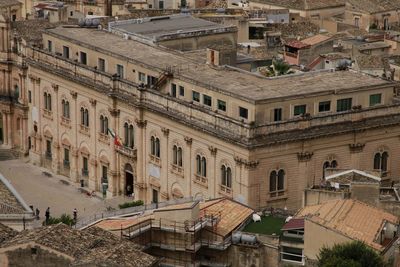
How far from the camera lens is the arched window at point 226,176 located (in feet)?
365

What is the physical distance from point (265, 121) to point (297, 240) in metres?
19.1

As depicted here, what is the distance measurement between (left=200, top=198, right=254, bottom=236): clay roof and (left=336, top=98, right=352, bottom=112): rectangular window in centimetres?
1624

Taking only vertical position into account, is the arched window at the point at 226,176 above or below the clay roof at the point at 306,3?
below

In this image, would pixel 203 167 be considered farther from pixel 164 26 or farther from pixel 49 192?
pixel 164 26

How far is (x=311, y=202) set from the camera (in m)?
100

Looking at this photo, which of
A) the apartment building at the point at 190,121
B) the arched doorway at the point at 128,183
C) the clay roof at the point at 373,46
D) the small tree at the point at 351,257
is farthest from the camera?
the clay roof at the point at 373,46

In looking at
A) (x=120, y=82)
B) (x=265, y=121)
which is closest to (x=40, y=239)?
(x=265, y=121)

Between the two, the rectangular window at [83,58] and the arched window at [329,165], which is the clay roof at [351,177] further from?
the rectangular window at [83,58]

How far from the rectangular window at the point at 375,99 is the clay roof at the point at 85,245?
33970 mm

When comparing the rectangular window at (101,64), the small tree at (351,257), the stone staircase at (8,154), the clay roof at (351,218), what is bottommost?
the stone staircase at (8,154)

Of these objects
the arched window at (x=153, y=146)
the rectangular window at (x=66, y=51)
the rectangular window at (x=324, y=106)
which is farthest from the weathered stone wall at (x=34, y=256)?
the rectangular window at (x=66, y=51)

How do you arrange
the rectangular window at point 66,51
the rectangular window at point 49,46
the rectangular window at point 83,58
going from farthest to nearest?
the rectangular window at point 49,46, the rectangular window at point 66,51, the rectangular window at point 83,58

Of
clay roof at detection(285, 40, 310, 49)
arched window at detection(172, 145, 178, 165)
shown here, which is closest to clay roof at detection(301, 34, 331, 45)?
clay roof at detection(285, 40, 310, 49)

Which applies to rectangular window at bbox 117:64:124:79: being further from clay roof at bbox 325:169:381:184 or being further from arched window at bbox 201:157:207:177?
clay roof at bbox 325:169:381:184
